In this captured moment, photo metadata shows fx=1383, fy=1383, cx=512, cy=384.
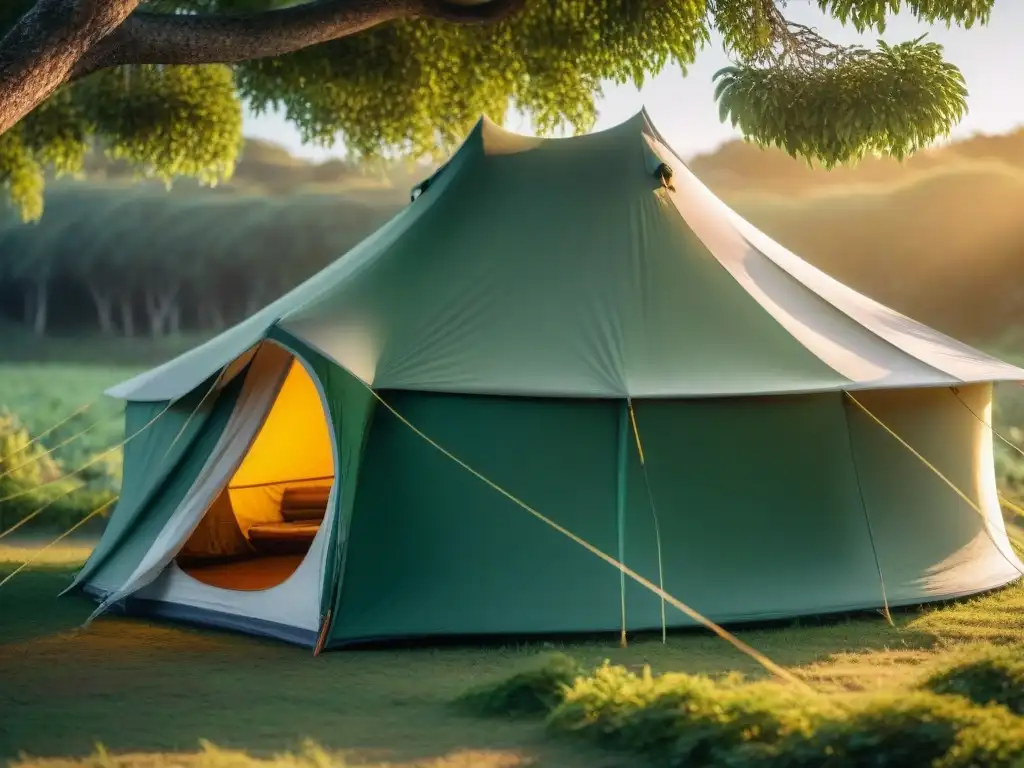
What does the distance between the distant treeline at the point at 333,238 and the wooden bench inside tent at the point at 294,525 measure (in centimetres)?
2821

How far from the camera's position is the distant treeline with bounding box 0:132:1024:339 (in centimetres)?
3703

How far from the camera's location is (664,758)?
171 inches

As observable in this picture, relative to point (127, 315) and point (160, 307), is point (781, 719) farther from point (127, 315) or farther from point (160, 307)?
point (160, 307)

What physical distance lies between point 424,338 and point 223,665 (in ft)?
6.12

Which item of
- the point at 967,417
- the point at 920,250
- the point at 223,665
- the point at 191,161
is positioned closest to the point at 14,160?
the point at 191,161

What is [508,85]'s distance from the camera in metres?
12.9

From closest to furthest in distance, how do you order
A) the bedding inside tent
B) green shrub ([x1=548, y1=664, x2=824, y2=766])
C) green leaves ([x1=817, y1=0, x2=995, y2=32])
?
green shrub ([x1=548, y1=664, x2=824, y2=766]), the bedding inside tent, green leaves ([x1=817, y1=0, x2=995, y2=32])

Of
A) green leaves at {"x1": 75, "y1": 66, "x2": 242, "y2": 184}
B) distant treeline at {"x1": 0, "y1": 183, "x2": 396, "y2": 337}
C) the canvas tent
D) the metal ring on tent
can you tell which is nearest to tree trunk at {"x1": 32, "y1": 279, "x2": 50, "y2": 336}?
distant treeline at {"x1": 0, "y1": 183, "x2": 396, "y2": 337}

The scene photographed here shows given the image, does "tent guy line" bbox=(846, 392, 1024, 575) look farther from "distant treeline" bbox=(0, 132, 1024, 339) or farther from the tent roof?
"distant treeline" bbox=(0, 132, 1024, 339)

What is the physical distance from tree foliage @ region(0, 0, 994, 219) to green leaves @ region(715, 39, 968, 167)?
1cm

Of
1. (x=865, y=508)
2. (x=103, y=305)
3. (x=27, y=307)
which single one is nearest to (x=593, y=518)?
(x=865, y=508)

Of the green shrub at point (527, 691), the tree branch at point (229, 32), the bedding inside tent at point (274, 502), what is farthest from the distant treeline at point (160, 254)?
the green shrub at point (527, 691)

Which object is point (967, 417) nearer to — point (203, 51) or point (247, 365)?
point (247, 365)

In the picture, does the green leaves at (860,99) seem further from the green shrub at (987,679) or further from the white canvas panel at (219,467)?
the green shrub at (987,679)
